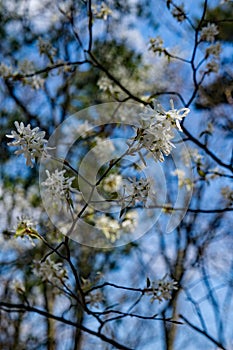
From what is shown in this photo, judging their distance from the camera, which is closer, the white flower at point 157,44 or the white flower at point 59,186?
the white flower at point 59,186

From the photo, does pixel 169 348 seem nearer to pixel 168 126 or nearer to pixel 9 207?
pixel 9 207

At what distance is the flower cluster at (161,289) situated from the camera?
3.90 feet

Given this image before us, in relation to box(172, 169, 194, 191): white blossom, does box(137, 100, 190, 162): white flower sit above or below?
below

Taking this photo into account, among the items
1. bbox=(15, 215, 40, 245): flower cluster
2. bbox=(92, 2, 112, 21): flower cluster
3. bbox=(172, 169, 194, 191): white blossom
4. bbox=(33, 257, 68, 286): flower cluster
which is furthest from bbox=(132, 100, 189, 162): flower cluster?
bbox=(92, 2, 112, 21): flower cluster

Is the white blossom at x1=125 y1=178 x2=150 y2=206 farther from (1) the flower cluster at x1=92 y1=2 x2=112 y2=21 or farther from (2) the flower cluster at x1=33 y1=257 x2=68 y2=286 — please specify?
(1) the flower cluster at x1=92 y1=2 x2=112 y2=21

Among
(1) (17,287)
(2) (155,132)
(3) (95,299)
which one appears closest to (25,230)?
(2) (155,132)

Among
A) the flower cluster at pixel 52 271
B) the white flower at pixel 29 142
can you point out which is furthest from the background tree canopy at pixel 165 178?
the white flower at pixel 29 142

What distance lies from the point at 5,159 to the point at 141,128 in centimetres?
219

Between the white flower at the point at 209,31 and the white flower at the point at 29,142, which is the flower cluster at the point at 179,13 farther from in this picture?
the white flower at the point at 29,142

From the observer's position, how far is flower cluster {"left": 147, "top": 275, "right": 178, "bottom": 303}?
1.19m

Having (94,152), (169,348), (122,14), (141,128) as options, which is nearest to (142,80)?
(122,14)

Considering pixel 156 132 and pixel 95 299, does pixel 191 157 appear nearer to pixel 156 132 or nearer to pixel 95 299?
pixel 95 299

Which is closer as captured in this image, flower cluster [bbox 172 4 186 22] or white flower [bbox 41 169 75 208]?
white flower [bbox 41 169 75 208]

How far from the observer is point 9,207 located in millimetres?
2895
